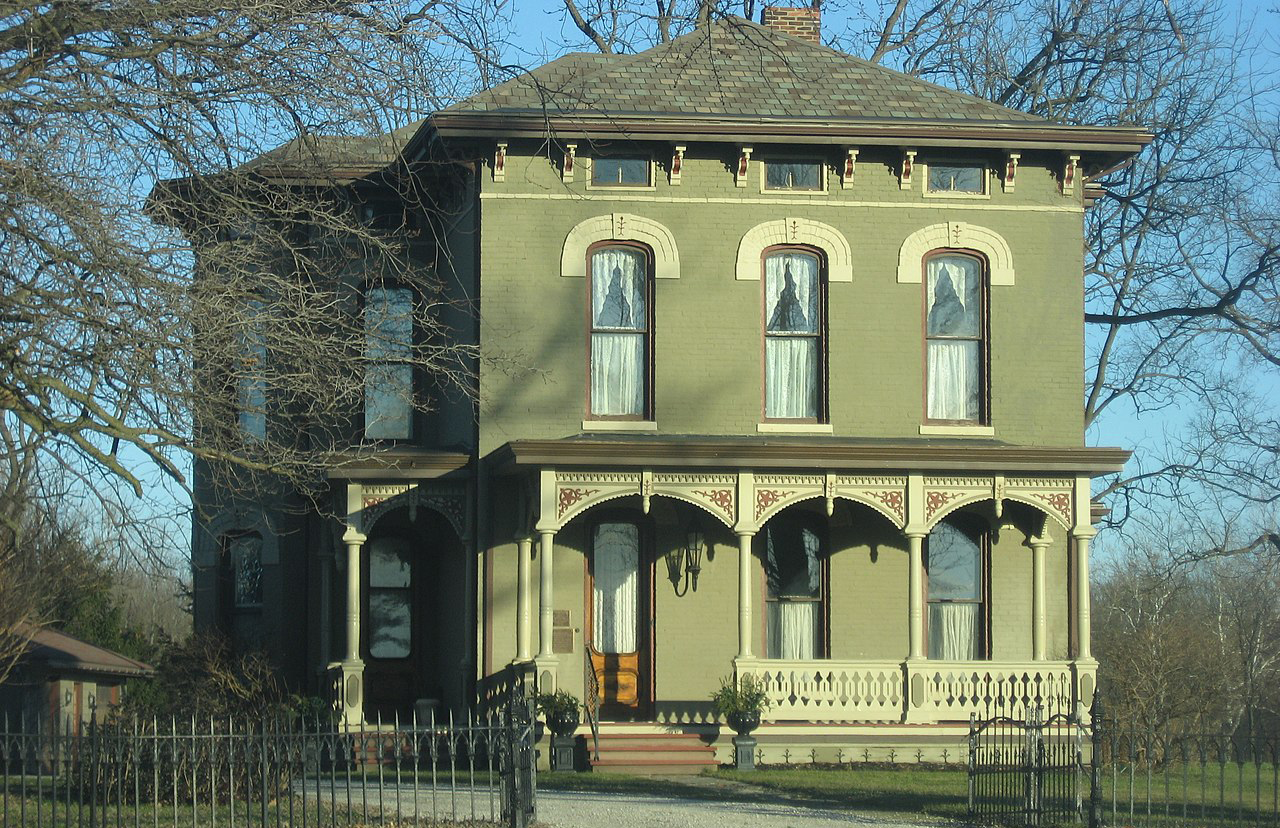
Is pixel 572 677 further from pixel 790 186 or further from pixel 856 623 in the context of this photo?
pixel 790 186

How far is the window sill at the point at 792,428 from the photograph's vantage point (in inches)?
867

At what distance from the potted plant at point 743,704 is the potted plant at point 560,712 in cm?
174

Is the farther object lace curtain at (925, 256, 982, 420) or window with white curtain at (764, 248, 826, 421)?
lace curtain at (925, 256, 982, 420)

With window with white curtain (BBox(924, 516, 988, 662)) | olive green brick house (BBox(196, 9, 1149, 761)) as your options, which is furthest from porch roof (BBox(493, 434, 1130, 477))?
window with white curtain (BBox(924, 516, 988, 662))

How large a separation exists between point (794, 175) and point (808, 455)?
12.8ft

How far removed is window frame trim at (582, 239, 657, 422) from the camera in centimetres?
2206

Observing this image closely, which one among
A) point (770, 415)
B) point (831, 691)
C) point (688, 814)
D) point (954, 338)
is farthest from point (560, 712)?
point (954, 338)

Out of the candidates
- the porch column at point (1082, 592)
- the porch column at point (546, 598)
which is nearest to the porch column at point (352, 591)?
the porch column at point (546, 598)

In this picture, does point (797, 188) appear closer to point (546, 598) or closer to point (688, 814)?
point (546, 598)

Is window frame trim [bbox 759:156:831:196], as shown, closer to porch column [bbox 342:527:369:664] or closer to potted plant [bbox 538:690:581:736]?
porch column [bbox 342:527:369:664]

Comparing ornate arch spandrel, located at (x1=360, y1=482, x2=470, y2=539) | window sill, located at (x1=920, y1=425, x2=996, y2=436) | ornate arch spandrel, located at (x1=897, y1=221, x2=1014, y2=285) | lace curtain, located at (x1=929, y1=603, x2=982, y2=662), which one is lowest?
lace curtain, located at (x1=929, y1=603, x2=982, y2=662)

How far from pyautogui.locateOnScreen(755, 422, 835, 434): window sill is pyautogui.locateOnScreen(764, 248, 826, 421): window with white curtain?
0.62 feet

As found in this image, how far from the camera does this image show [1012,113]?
23094 millimetres

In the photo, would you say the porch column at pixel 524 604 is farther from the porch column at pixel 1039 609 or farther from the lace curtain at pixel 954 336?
the porch column at pixel 1039 609
